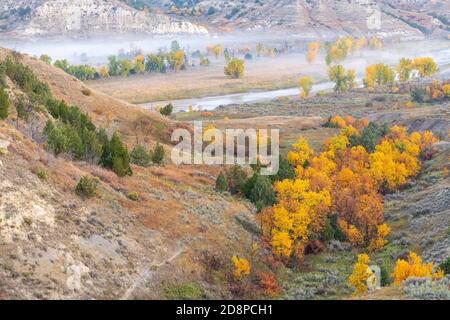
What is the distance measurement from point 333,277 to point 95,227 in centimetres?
2027

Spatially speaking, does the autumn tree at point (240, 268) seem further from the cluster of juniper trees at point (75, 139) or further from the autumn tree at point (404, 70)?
the autumn tree at point (404, 70)

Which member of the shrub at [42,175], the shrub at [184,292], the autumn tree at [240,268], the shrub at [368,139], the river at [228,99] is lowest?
the river at [228,99]

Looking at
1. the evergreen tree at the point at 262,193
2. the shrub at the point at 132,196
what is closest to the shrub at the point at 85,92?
the evergreen tree at the point at 262,193

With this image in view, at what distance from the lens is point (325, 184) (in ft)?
199

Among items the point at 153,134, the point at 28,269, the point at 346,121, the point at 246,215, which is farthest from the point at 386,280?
the point at 346,121

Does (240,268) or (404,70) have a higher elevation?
(240,268)

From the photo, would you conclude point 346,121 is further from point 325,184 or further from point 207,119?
point 325,184

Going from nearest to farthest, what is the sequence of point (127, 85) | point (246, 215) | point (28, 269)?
point (28, 269) → point (246, 215) → point (127, 85)

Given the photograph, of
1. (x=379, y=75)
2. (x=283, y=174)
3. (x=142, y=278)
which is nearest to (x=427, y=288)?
(x=142, y=278)

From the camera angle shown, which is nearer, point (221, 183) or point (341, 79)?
point (221, 183)

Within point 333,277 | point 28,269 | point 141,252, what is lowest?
point 333,277

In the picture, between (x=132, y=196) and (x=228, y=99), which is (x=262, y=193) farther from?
(x=228, y=99)

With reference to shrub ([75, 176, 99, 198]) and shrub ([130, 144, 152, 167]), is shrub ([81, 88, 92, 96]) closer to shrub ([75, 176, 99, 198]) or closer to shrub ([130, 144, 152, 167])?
shrub ([130, 144, 152, 167])

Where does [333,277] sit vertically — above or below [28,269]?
→ below
